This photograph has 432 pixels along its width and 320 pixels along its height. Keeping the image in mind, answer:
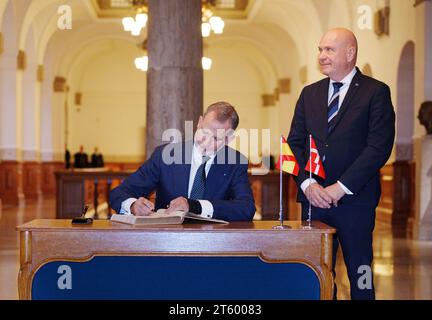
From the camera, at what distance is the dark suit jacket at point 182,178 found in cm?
429

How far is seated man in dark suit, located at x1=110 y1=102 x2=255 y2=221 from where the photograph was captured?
13.3ft

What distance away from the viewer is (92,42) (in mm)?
26359

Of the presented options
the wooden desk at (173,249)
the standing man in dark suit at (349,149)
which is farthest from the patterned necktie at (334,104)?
the wooden desk at (173,249)

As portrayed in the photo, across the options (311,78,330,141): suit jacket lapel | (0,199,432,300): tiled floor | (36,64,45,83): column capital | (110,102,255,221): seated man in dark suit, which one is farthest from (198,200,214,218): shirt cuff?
(36,64,45,83): column capital

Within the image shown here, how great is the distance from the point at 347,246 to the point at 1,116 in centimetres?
1653

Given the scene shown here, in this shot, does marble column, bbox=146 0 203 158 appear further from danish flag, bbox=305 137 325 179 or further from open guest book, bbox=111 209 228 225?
open guest book, bbox=111 209 228 225

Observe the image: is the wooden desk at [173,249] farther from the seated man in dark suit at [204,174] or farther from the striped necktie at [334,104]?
the striped necktie at [334,104]

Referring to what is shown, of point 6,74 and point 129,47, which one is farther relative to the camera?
point 129,47
